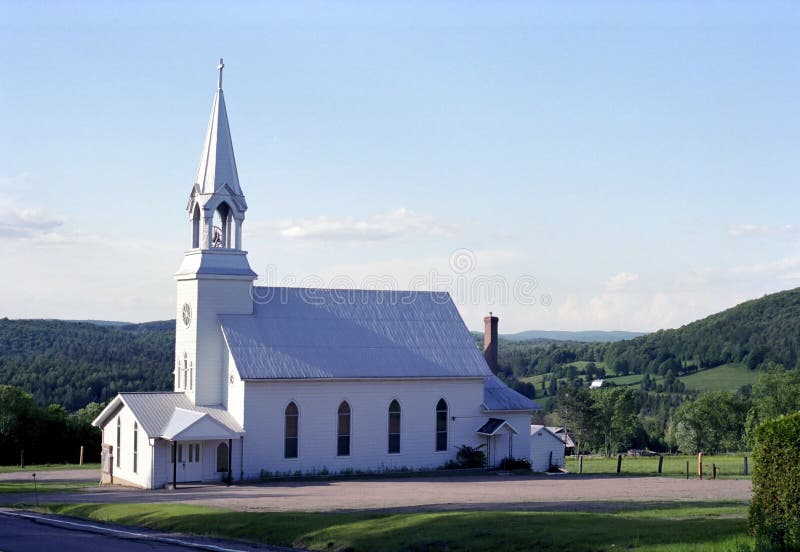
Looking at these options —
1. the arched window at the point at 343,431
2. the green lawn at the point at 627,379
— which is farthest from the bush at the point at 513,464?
the green lawn at the point at 627,379

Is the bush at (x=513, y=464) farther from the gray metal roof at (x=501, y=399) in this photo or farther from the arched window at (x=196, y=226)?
the arched window at (x=196, y=226)

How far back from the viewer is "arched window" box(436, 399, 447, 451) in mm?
53094

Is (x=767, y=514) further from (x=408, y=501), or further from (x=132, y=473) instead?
(x=132, y=473)

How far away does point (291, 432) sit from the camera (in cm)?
4897

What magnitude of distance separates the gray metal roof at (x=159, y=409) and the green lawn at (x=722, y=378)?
12232cm

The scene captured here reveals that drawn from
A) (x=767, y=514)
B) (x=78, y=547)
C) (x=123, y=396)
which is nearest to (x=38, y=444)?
(x=123, y=396)

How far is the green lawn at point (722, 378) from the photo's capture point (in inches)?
6344

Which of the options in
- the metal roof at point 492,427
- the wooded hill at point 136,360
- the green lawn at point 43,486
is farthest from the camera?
the wooded hill at point 136,360

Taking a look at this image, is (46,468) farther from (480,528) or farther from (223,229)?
(480,528)

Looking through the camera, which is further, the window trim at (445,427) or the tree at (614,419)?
the tree at (614,419)

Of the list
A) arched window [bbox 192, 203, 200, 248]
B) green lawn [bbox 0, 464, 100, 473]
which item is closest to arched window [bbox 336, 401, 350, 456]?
arched window [bbox 192, 203, 200, 248]

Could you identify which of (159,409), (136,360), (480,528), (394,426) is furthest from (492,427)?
(136,360)

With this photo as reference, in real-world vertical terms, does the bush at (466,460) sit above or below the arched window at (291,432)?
below

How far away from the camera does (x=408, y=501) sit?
118 feet
